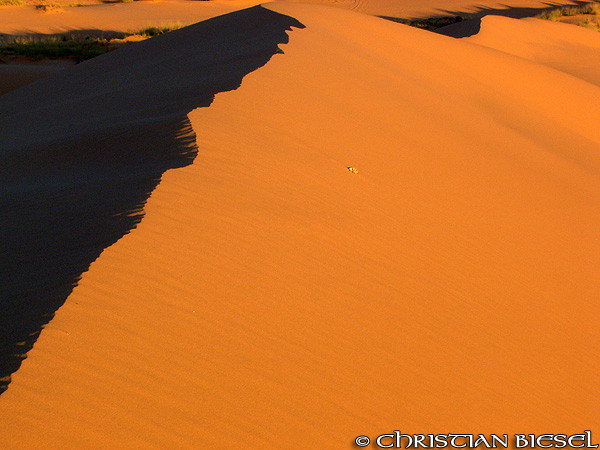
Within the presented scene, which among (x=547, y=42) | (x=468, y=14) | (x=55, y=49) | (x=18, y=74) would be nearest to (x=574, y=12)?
(x=468, y=14)

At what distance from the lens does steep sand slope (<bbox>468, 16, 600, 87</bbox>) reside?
17.8 m

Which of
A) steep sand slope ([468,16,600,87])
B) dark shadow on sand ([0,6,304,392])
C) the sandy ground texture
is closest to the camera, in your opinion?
dark shadow on sand ([0,6,304,392])

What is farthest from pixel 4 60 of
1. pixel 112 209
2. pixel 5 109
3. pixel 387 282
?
pixel 387 282

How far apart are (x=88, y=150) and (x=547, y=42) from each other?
63.5ft

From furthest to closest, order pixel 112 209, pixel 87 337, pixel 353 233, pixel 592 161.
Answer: pixel 592 161 < pixel 353 233 < pixel 112 209 < pixel 87 337

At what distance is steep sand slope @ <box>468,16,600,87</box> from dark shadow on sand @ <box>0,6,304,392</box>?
1039 centimetres

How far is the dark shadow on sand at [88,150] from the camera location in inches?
123

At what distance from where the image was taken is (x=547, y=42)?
20.2 meters

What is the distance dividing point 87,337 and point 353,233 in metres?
2.18

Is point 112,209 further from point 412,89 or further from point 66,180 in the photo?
point 412,89

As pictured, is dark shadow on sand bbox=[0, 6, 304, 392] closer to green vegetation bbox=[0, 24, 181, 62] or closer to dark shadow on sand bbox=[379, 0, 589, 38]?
green vegetation bbox=[0, 24, 181, 62]

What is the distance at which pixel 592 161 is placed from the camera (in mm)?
8164

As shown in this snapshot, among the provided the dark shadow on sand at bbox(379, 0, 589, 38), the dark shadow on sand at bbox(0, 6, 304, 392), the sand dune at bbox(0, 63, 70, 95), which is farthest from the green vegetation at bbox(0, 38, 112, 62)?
the dark shadow on sand at bbox(379, 0, 589, 38)

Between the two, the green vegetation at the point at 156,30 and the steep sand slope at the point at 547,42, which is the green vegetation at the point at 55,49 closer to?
the green vegetation at the point at 156,30
